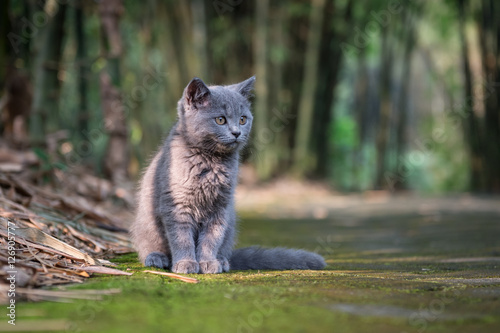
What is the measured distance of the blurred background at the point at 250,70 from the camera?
5258 millimetres

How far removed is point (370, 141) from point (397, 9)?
11392 millimetres

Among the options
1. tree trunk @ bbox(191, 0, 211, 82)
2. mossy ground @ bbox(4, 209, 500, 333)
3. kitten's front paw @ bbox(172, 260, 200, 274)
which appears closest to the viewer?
mossy ground @ bbox(4, 209, 500, 333)

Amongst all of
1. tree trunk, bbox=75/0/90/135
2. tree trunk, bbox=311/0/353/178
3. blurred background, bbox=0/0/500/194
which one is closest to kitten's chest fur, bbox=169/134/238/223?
blurred background, bbox=0/0/500/194

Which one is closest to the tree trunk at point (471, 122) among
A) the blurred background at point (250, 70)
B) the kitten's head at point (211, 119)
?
the blurred background at point (250, 70)

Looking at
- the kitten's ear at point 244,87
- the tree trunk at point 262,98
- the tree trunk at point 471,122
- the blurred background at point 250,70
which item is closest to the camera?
the kitten's ear at point 244,87

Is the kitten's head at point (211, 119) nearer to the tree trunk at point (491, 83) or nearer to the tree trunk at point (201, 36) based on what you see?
the tree trunk at point (201, 36)

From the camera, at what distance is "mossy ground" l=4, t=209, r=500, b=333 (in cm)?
143

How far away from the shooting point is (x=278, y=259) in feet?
8.85

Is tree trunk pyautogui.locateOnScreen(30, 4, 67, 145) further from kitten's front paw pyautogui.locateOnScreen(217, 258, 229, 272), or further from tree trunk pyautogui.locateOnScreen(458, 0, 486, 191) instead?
tree trunk pyautogui.locateOnScreen(458, 0, 486, 191)

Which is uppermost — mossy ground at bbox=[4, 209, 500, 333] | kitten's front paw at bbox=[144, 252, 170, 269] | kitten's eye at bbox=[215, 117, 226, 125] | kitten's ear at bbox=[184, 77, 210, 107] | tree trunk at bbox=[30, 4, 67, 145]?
tree trunk at bbox=[30, 4, 67, 145]

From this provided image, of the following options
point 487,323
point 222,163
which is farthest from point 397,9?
point 487,323

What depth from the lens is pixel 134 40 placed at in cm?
1030

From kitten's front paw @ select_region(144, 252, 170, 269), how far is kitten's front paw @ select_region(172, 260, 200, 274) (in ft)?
0.39

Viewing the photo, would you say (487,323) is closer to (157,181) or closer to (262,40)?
(157,181)
